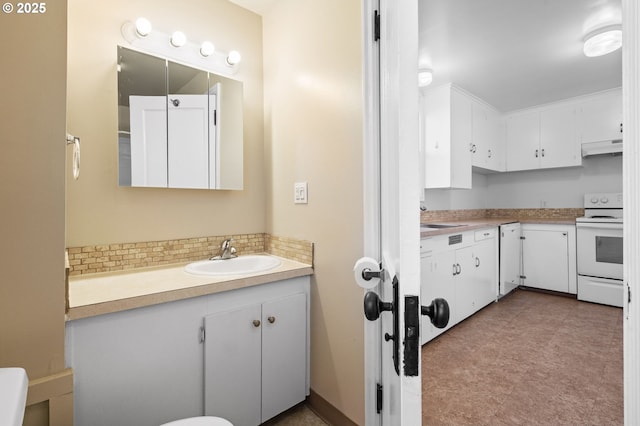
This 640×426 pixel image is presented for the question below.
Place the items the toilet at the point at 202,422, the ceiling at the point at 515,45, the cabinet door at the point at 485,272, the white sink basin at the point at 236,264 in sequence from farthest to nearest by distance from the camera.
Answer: the cabinet door at the point at 485,272 → the ceiling at the point at 515,45 → the white sink basin at the point at 236,264 → the toilet at the point at 202,422

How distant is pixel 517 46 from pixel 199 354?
3.16 meters

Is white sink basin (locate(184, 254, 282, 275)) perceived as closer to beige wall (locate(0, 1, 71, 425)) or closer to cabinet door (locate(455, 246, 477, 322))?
beige wall (locate(0, 1, 71, 425))

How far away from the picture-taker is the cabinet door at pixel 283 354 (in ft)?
4.70

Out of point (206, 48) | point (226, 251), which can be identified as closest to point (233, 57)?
point (206, 48)

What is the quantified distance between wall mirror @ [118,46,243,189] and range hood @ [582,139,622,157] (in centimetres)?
412

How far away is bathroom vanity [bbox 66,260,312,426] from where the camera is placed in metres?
1.04

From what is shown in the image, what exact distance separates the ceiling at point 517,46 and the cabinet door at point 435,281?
1.71 m

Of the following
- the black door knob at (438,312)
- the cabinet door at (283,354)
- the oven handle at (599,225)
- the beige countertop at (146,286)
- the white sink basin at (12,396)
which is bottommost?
the cabinet door at (283,354)

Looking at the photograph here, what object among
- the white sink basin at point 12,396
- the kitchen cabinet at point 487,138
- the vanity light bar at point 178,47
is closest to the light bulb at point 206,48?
the vanity light bar at point 178,47

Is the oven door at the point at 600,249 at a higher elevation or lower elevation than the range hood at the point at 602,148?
lower

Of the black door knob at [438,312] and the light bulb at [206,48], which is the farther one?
the light bulb at [206,48]

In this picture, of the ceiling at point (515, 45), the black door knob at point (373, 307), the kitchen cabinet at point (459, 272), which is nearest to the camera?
the black door knob at point (373, 307)

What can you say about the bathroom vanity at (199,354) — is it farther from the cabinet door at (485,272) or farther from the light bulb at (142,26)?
the cabinet door at (485,272)

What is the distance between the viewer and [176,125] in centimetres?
164
